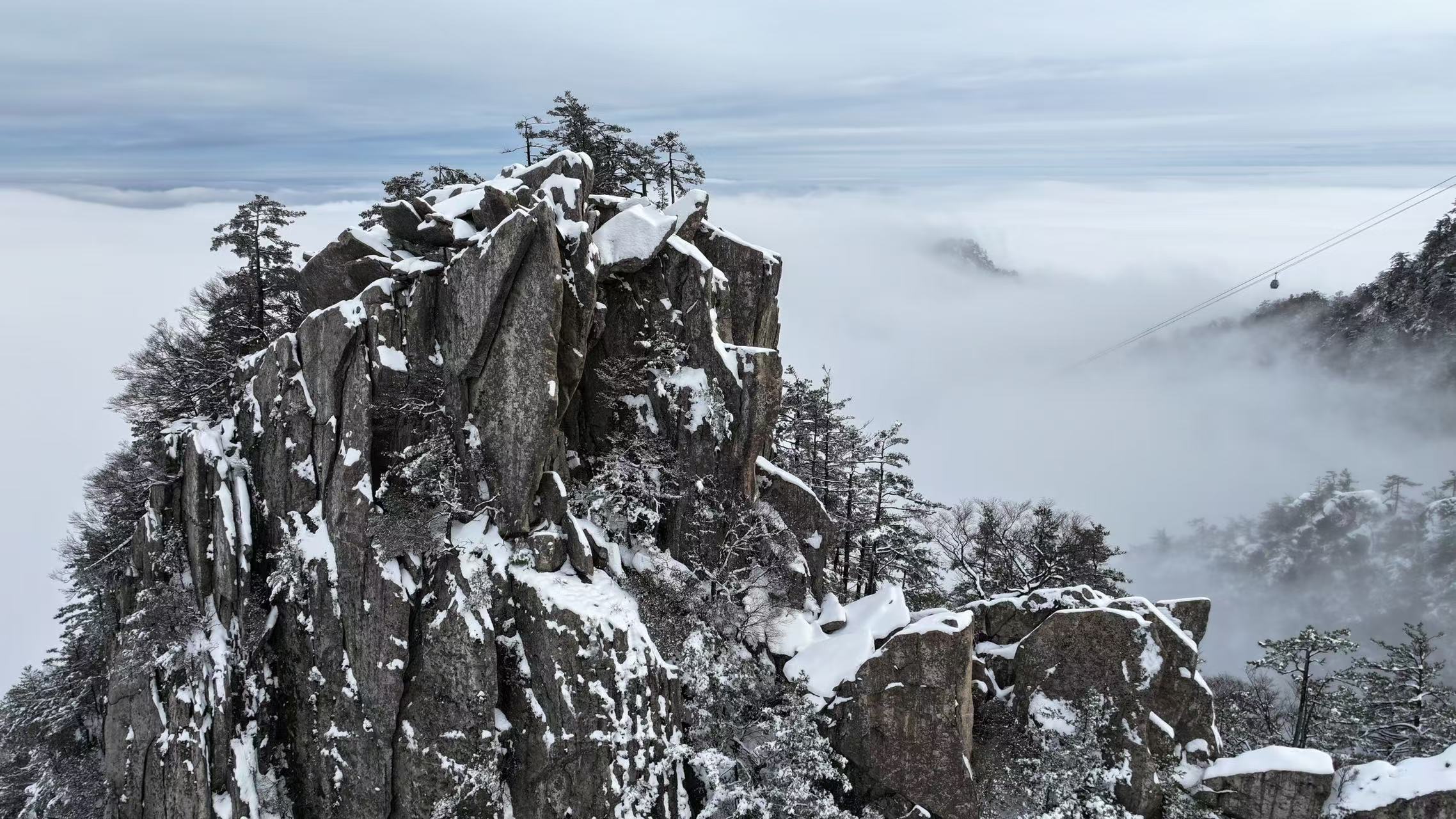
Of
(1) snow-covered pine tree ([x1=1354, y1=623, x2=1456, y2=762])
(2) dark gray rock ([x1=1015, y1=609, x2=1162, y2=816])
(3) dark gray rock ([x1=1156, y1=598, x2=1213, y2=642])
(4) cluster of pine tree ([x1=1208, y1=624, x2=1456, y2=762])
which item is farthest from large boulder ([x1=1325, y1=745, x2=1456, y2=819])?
(1) snow-covered pine tree ([x1=1354, y1=623, x2=1456, y2=762])

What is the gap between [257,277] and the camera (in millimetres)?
38312

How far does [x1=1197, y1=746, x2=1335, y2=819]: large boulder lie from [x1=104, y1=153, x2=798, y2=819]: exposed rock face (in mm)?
20696

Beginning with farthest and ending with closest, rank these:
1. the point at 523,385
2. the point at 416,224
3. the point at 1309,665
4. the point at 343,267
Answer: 1. the point at 1309,665
2. the point at 343,267
3. the point at 416,224
4. the point at 523,385

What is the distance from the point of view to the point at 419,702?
83.0 feet

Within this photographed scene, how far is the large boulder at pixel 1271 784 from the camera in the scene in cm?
2498

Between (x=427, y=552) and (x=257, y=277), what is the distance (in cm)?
2313

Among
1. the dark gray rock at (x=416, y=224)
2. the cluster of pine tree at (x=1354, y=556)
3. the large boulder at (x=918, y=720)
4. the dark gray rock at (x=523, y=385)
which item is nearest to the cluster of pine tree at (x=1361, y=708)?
the large boulder at (x=918, y=720)

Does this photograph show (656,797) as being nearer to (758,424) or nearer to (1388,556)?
(758,424)

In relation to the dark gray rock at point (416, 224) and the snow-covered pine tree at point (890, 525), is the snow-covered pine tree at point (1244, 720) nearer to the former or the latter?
the snow-covered pine tree at point (890, 525)

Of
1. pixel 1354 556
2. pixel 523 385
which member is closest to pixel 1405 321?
pixel 1354 556

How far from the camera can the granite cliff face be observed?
83.1 feet

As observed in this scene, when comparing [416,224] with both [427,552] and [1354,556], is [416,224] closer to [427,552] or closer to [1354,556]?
[427,552]

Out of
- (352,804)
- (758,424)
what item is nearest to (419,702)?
A: (352,804)

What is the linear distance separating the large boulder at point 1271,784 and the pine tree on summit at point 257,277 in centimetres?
4745
